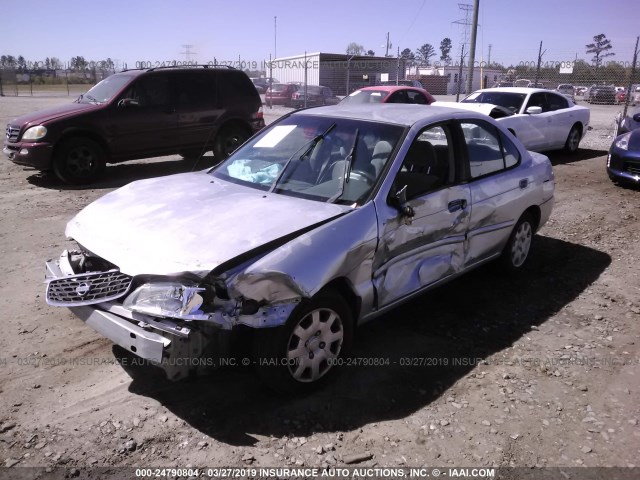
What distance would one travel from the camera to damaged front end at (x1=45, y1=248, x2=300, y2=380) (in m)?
2.70

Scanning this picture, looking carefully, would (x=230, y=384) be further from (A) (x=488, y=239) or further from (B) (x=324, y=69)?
(B) (x=324, y=69)

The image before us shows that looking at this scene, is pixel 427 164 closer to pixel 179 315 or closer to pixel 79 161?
pixel 179 315

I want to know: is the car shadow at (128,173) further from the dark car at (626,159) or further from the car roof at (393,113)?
the dark car at (626,159)

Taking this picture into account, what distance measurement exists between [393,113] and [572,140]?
33.2 ft

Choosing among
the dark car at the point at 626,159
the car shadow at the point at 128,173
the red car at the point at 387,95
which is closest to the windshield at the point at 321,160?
the car shadow at the point at 128,173

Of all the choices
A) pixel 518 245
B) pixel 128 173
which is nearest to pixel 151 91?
pixel 128 173

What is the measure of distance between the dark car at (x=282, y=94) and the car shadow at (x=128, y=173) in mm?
14538

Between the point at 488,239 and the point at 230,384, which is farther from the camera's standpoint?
the point at 488,239

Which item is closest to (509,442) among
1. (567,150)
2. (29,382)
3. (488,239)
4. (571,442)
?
(571,442)

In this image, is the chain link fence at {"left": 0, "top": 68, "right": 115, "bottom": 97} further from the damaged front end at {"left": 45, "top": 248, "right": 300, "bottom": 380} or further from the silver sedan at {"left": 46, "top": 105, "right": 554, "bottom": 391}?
the damaged front end at {"left": 45, "top": 248, "right": 300, "bottom": 380}

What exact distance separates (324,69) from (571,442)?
27394 mm

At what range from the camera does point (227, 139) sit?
10.6 metres

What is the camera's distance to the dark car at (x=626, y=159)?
881 centimetres

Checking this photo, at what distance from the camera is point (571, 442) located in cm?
292
